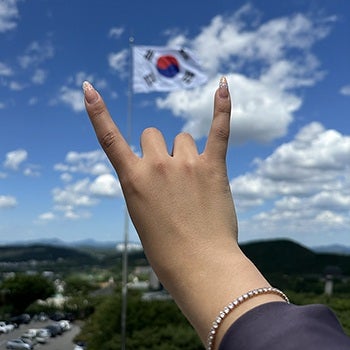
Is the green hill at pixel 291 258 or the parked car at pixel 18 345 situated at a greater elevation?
the green hill at pixel 291 258

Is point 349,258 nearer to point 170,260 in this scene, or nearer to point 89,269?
point 89,269

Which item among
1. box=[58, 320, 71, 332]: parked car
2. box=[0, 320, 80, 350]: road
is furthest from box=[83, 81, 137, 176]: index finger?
box=[58, 320, 71, 332]: parked car

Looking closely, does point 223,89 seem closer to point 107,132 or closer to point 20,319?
point 107,132

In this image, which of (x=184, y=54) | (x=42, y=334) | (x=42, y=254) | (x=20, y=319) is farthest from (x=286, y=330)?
(x=42, y=254)

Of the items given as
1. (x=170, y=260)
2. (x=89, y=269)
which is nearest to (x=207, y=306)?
(x=170, y=260)

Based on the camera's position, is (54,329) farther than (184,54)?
Yes

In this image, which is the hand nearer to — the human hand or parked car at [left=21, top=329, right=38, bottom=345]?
the human hand

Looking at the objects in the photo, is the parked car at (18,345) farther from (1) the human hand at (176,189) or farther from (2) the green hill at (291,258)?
(1) the human hand at (176,189)

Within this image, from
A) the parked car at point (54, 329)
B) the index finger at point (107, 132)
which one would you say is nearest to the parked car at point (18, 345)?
the parked car at point (54, 329)
